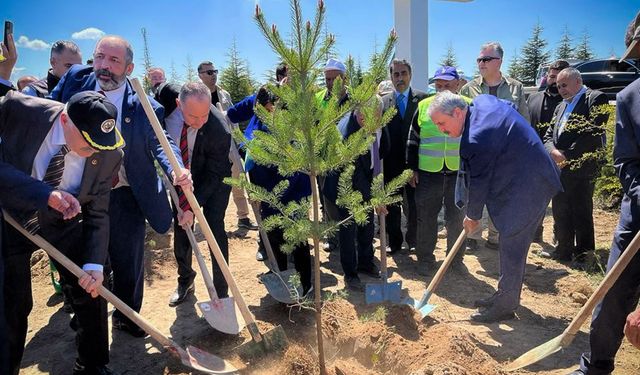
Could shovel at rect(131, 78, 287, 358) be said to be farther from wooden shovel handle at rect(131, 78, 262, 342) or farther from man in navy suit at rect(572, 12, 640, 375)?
man in navy suit at rect(572, 12, 640, 375)

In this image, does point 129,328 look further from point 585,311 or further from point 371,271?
point 585,311

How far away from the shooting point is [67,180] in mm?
2541

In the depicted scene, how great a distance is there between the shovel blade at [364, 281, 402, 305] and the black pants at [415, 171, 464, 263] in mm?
1135

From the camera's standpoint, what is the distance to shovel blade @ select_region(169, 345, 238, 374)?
269 cm

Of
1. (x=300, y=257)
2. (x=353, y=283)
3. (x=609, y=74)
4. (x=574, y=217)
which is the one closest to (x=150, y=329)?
(x=300, y=257)

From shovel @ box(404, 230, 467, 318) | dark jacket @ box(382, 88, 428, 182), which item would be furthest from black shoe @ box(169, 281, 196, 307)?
dark jacket @ box(382, 88, 428, 182)

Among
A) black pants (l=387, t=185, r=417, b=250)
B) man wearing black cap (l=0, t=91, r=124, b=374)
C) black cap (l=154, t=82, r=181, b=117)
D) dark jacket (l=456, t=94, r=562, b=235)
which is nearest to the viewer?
man wearing black cap (l=0, t=91, r=124, b=374)

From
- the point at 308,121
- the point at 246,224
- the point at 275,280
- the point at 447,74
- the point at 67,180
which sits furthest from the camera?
the point at 246,224

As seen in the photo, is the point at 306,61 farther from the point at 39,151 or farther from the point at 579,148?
the point at 579,148

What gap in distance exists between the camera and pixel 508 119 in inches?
133

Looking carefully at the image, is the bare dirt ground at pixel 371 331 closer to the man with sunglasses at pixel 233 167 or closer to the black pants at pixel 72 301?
the black pants at pixel 72 301

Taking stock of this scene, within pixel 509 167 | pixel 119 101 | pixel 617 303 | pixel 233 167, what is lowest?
pixel 617 303

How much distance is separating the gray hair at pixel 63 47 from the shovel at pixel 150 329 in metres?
2.37

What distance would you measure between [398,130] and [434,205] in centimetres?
93
